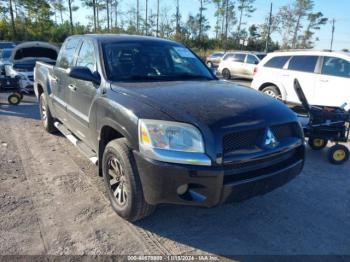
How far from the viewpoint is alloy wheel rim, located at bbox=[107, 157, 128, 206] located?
337 centimetres

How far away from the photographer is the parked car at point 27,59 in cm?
1030

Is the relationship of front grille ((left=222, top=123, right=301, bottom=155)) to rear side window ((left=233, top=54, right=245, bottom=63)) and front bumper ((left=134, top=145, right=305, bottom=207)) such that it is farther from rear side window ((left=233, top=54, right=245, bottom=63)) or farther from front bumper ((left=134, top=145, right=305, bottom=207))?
rear side window ((left=233, top=54, right=245, bottom=63))

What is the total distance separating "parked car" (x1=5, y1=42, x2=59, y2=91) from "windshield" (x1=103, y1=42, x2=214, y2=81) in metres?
6.83

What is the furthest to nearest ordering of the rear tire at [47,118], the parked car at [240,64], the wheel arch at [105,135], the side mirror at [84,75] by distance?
the parked car at [240,64] → the rear tire at [47,118] → the side mirror at [84,75] → the wheel arch at [105,135]

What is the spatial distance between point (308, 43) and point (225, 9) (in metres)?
15.4

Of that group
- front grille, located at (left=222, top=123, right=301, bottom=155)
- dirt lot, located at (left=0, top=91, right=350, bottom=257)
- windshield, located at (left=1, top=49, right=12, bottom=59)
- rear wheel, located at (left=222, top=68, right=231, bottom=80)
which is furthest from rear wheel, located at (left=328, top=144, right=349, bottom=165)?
rear wheel, located at (left=222, top=68, right=231, bottom=80)

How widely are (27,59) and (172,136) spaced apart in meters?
9.84

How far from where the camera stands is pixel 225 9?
189 ft

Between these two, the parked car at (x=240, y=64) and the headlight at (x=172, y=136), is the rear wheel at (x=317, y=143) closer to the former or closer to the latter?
the headlight at (x=172, y=136)

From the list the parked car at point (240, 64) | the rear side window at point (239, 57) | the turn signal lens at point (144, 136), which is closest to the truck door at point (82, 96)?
the turn signal lens at point (144, 136)

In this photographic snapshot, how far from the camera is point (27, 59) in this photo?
1109 centimetres

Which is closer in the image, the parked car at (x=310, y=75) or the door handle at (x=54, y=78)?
the door handle at (x=54, y=78)

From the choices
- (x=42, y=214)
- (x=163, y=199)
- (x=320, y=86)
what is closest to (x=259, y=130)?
(x=163, y=199)

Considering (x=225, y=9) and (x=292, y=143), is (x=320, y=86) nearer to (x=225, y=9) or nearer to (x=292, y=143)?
(x=292, y=143)
